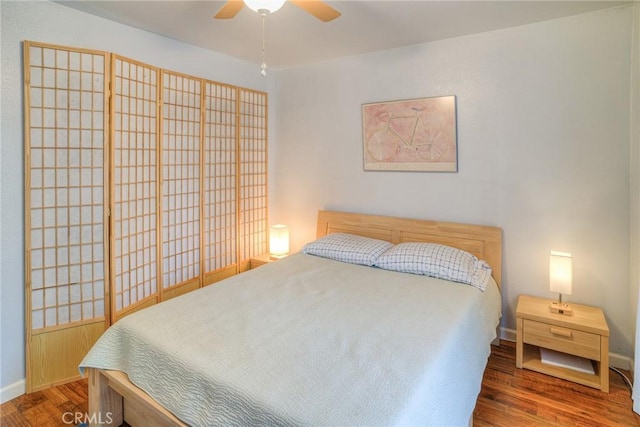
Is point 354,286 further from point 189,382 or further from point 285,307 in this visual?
point 189,382

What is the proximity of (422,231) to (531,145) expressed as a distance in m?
1.06

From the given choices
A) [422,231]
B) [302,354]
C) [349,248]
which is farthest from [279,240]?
[302,354]

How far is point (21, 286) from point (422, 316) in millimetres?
2480

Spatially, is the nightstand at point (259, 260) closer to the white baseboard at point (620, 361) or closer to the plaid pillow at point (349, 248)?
the plaid pillow at point (349, 248)

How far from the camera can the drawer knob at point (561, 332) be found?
226cm

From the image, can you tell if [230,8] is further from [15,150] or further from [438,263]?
[438,263]

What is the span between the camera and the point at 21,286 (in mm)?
2223

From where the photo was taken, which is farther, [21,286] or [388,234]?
[388,234]

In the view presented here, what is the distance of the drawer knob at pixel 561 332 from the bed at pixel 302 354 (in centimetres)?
35

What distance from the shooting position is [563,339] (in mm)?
2279

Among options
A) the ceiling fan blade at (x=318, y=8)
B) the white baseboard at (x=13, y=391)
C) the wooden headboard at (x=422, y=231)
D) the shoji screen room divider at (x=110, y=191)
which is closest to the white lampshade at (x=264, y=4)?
the ceiling fan blade at (x=318, y=8)

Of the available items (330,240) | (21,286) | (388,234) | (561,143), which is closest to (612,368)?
(561,143)

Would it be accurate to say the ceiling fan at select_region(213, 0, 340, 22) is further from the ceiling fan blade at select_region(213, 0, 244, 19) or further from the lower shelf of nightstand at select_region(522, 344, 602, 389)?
the lower shelf of nightstand at select_region(522, 344, 602, 389)

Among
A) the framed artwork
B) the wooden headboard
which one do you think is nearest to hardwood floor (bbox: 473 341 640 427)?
the wooden headboard
